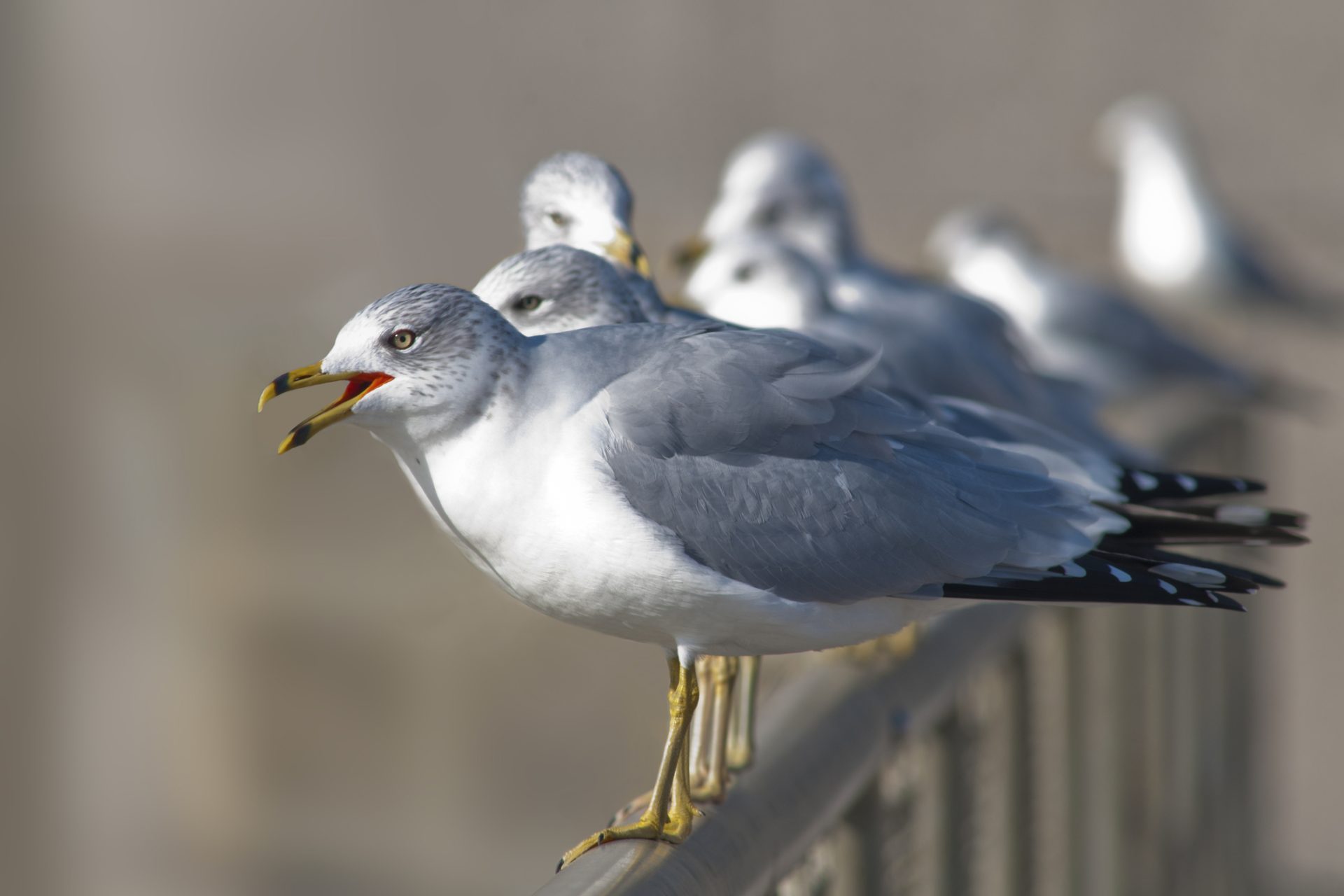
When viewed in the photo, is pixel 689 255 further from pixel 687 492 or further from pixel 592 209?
pixel 687 492

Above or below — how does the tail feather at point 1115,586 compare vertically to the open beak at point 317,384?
below

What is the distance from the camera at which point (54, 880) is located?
27.9 ft

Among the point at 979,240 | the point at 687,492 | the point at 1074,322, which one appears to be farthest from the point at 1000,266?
the point at 687,492

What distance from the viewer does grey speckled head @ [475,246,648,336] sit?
5.96 ft

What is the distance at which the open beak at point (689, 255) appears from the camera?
272cm

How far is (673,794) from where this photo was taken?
156 centimetres

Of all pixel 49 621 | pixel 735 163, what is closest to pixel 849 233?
pixel 735 163

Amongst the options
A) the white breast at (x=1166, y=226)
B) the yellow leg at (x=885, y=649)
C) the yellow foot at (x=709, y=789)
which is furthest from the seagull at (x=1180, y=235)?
the yellow foot at (x=709, y=789)

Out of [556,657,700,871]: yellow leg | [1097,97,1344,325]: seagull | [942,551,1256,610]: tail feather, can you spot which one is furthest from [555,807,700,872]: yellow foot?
[1097,97,1344,325]: seagull

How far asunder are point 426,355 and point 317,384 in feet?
0.31

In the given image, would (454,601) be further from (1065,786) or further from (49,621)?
(1065,786)

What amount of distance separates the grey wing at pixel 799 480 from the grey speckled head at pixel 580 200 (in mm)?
546

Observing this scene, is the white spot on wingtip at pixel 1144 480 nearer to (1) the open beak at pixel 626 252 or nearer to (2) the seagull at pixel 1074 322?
(1) the open beak at pixel 626 252

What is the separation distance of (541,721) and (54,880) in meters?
3.64
